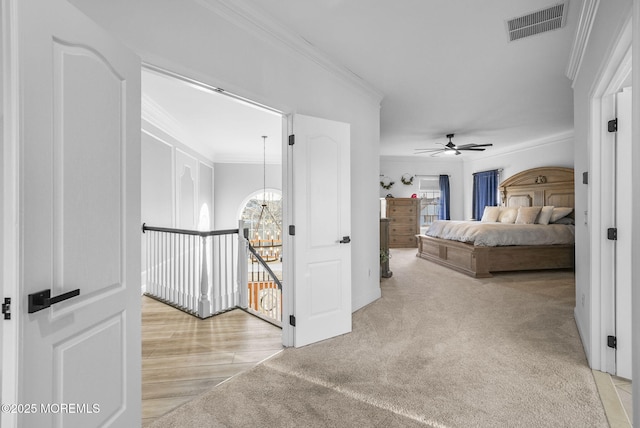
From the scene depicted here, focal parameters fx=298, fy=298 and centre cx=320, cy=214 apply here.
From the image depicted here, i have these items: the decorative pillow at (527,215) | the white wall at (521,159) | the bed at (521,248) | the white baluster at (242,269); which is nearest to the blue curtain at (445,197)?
the white wall at (521,159)

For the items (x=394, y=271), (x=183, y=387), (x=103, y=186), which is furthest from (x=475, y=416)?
(x=394, y=271)

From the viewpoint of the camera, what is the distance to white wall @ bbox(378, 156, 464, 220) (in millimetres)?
9078

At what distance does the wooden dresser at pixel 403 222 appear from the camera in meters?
8.51

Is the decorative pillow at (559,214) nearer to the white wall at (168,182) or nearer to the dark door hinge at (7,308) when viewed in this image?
the white wall at (168,182)

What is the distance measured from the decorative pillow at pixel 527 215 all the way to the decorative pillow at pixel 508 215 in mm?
138

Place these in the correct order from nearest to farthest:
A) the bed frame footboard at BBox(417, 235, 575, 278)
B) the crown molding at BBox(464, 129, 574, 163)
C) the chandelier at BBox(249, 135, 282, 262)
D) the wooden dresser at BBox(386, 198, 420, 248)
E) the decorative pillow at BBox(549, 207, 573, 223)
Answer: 1. the bed frame footboard at BBox(417, 235, 575, 278)
2. the decorative pillow at BBox(549, 207, 573, 223)
3. the crown molding at BBox(464, 129, 574, 163)
4. the chandelier at BBox(249, 135, 282, 262)
5. the wooden dresser at BBox(386, 198, 420, 248)

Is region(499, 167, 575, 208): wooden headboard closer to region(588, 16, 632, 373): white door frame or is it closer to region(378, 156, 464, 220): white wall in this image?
region(378, 156, 464, 220): white wall

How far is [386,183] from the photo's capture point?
9.05m

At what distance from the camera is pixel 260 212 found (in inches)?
347

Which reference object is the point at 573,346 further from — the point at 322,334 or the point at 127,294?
the point at 127,294

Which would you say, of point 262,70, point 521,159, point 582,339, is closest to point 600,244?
point 582,339

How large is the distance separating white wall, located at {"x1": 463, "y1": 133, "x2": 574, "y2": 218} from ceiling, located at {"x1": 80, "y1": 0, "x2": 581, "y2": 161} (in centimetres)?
53

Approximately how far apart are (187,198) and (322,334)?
166 inches

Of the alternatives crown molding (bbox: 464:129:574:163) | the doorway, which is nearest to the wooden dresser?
crown molding (bbox: 464:129:574:163)
